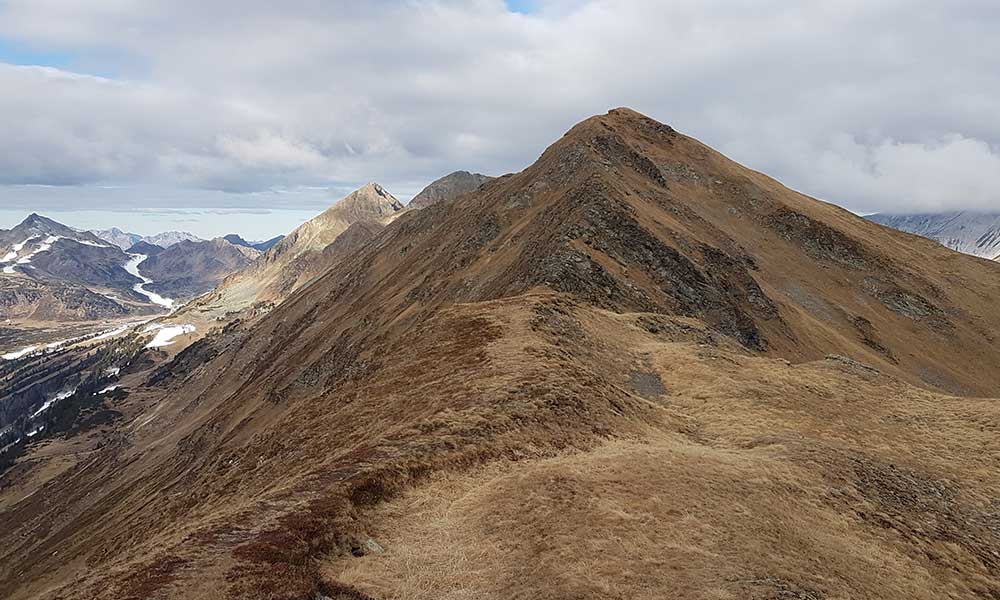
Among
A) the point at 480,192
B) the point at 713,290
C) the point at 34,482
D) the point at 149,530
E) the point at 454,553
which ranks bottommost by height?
the point at 34,482

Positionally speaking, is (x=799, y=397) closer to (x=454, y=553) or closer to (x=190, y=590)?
(x=454, y=553)

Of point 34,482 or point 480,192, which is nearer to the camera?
point 480,192

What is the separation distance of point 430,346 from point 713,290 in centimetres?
4541

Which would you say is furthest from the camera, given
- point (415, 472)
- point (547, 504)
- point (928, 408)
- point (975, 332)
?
point (975, 332)

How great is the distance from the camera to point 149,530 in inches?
2202

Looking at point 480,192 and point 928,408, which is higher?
point 480,192

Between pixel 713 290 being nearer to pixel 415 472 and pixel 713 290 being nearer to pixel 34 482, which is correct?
pixel 415 472

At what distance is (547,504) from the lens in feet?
70.1

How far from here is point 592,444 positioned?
28.6m

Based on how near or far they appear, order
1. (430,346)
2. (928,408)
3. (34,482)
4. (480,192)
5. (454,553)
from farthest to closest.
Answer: (34,482), (480,192), (430,346), (928,408), (454,553)

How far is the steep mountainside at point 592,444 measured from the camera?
18.0m

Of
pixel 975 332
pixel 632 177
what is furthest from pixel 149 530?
pixel 975 332

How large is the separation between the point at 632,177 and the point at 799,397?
216 ft

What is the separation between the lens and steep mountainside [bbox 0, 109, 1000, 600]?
59.1ft
